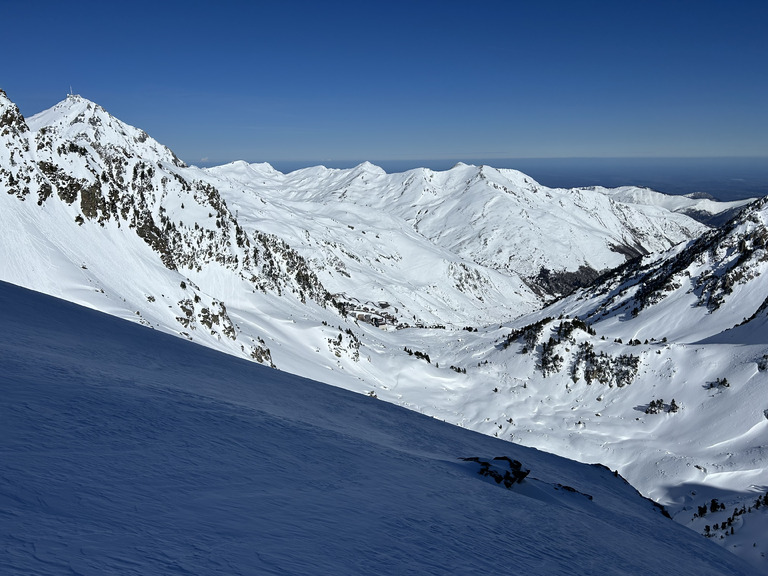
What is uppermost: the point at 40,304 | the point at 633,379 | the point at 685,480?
the point at 633,379

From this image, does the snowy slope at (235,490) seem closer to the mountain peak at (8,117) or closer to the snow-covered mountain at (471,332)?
the snow-covered mountain at (471,332)

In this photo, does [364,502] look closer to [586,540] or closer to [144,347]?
[586,540]

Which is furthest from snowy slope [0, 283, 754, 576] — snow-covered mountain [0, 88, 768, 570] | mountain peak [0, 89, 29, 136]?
mountain peak [0, 89, 29, 136]

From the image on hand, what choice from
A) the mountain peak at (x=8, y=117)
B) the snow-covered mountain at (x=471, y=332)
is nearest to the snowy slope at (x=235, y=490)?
the snow-covered mountain at (x=471, y=332)

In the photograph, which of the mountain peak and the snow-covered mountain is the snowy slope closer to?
the snow-covered mountain

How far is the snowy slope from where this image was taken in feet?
17.8

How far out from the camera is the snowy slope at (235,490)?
543cm

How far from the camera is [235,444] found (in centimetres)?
946

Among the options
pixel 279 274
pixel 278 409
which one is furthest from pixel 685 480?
pixel 279 274

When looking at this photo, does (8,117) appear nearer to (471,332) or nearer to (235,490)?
(235,490)

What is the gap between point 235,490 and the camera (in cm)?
746

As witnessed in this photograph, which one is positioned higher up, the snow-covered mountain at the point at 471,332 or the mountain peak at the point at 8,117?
the mountain peak at the point at 8,117

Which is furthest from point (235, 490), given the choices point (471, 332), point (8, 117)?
point (471, 332)

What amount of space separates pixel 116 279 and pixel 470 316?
464ft
